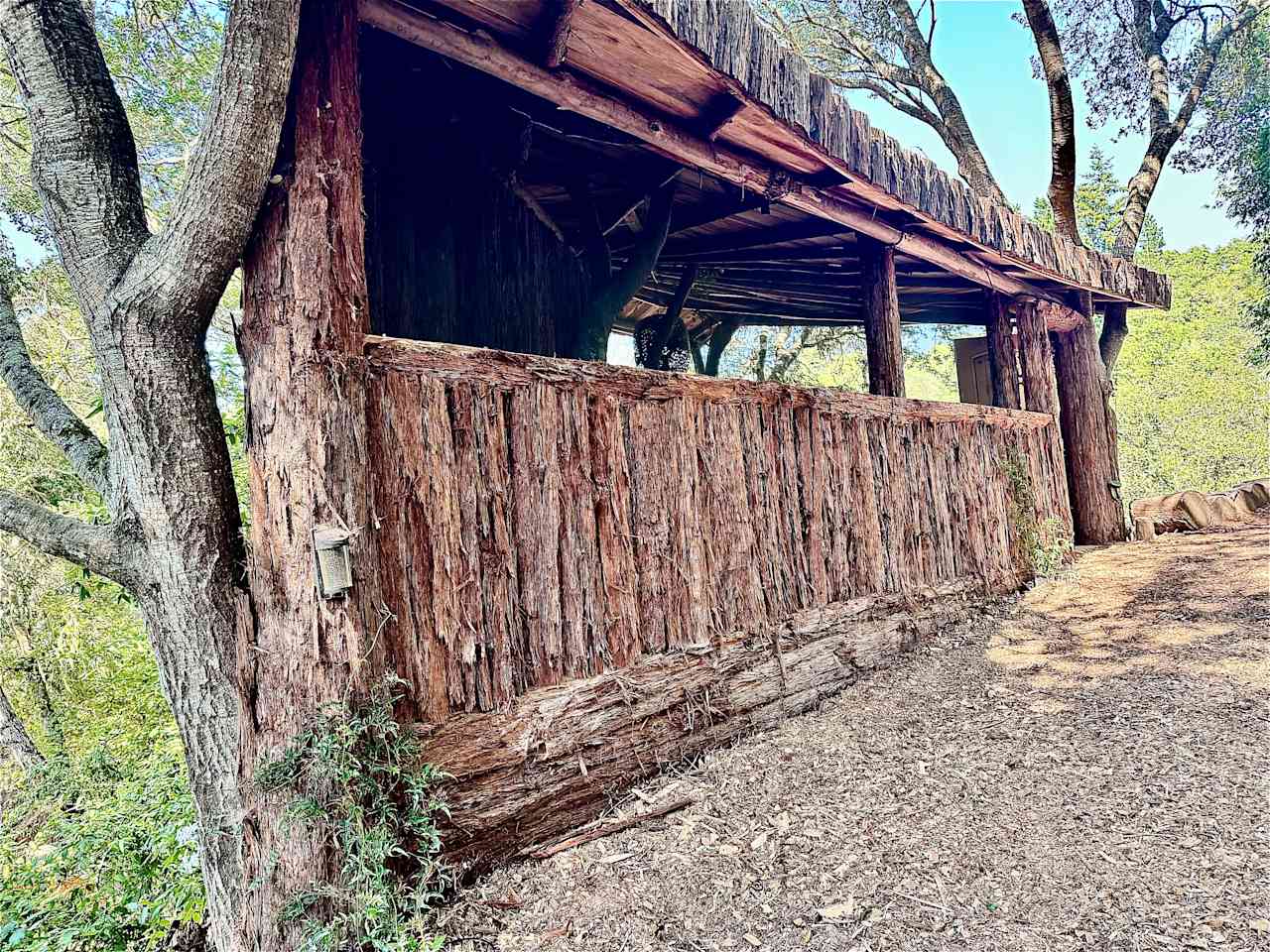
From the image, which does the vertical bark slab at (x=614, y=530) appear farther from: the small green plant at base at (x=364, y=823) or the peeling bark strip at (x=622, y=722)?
the small green plant at base at (x=364, y=823)

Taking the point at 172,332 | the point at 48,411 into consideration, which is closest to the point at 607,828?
the point at 172,332

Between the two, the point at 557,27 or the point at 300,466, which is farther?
the point at 557,27

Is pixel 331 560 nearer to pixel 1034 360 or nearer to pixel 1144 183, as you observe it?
pixel 1034 360

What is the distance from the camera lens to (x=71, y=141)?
84.1 inches

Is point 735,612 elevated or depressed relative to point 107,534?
depressed

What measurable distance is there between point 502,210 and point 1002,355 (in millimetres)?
5101

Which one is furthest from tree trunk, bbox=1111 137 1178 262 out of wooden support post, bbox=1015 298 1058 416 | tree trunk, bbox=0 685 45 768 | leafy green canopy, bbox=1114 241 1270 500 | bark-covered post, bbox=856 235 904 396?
tree trunk, bbox=0 685 45 768

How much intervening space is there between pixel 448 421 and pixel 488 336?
202 centimetres

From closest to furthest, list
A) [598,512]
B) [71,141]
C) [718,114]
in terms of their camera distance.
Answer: [71,141] → [598,512] → [718,114]

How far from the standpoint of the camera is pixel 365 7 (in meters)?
2.38

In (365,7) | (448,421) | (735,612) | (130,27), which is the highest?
(130,27)

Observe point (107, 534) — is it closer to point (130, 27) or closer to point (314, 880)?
point (314, 880)

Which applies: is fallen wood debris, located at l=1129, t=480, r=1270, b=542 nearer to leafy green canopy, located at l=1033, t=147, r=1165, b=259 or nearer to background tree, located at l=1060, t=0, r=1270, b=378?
background tree, located at l=1060, t=0, r=1270, b=378

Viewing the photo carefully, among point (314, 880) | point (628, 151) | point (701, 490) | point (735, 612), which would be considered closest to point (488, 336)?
point (628, 151)
